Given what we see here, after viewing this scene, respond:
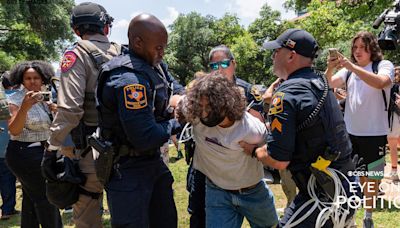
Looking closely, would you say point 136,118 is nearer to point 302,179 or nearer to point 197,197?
point 302,179

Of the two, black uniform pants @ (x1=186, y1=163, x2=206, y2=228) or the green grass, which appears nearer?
black uniform pants @ (x1=186, y1=163, x2=206, y2=228)

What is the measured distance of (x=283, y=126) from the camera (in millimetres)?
2178

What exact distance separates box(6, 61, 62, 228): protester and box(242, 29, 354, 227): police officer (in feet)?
6.50

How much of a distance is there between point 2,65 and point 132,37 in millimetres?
7675

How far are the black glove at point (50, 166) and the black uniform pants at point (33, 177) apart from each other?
1.04 m

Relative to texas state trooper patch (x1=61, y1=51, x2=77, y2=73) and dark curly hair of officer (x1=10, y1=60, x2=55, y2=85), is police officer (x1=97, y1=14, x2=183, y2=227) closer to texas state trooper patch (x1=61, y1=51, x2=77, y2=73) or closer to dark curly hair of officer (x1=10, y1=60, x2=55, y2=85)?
texas state trooper patch (x1=61, y1=51, x2=77, y2=73)

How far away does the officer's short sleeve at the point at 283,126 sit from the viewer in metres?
2.17

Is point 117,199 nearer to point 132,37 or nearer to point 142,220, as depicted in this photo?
point 142,220

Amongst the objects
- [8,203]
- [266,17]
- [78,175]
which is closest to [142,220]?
[78,175]

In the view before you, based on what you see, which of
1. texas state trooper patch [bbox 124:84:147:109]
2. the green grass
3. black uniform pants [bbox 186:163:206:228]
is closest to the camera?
texas state trooper patch [bbox 124:84:147:109]

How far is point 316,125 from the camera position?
88.0 inches

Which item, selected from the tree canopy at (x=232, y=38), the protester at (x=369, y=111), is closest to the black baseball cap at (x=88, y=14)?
the protester at (x=369, y=111)

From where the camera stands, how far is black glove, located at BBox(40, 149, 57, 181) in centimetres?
254

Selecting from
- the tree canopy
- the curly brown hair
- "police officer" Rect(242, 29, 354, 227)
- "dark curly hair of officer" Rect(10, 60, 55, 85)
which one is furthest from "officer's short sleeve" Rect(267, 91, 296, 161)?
the tree canopy
